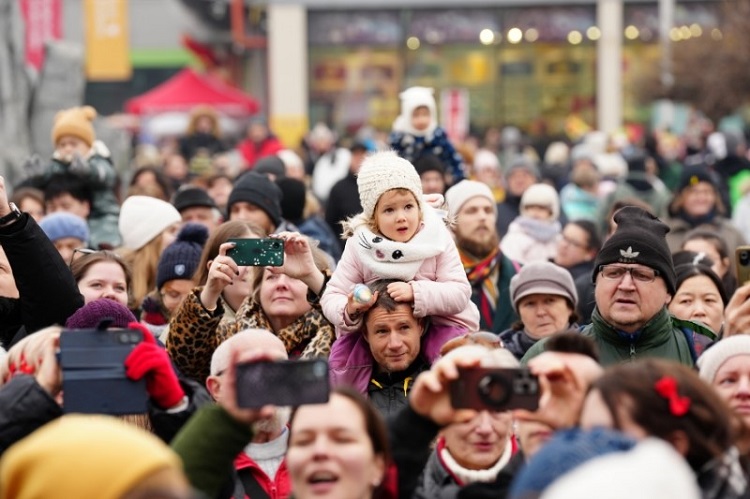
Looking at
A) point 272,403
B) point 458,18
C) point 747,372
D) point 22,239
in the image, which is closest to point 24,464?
point 272,403

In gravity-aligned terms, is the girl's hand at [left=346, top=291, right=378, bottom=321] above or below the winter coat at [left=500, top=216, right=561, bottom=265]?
above

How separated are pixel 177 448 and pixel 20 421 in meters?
0.65

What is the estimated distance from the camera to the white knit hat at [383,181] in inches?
295

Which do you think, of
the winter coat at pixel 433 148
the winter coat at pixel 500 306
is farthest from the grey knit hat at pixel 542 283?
the winter coat at pixel 433 148

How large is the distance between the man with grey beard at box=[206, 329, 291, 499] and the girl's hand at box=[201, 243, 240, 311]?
106cm

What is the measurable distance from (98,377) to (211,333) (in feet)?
8.72

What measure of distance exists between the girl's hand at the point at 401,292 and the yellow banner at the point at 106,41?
25199 mm

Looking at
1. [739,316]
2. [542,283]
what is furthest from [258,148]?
[739,316]

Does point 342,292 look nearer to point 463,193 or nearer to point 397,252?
point 397,252

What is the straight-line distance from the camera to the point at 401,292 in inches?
278

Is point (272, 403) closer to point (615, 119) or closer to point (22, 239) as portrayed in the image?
point (22, 239)

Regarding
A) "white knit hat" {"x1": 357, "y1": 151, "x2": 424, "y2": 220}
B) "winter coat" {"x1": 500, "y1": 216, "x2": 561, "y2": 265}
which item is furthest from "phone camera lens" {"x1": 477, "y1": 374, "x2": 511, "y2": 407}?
"winter coat" {"x1": 500, "y1": 216, "x2": 561, "y2": 265}

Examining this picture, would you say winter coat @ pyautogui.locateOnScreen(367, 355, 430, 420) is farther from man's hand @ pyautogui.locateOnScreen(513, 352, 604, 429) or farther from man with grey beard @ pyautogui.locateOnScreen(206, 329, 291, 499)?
man's hand @ pyautogui.locateOnScreen(513, 352, 604, 429)

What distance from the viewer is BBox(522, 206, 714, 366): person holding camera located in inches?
286
